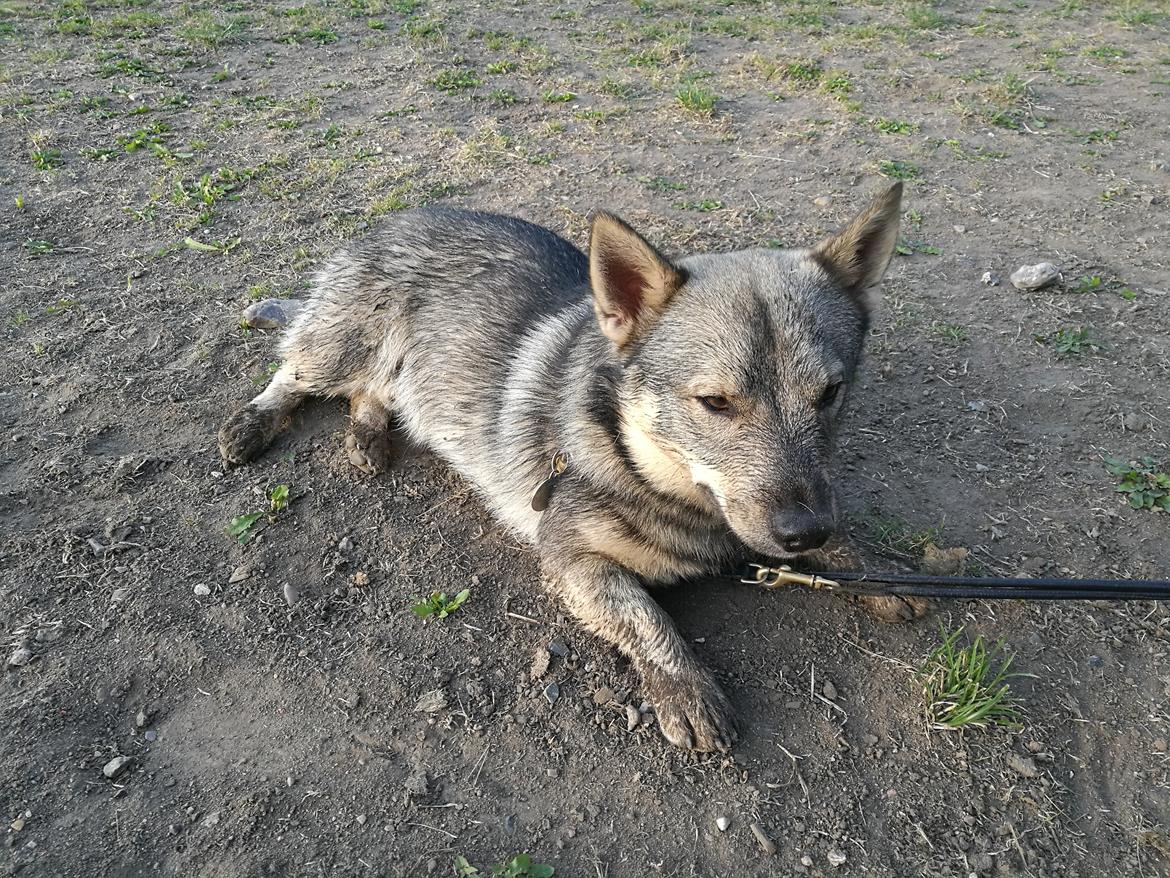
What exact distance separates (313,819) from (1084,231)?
692 centimetres

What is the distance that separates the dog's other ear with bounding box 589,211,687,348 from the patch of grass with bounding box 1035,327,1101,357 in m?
3.31

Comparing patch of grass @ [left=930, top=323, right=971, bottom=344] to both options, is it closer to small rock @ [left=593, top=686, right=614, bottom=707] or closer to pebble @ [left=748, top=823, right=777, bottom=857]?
small rock @ [left=593, top=686, right=614, bottom=707]

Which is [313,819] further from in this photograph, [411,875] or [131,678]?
[131,678]

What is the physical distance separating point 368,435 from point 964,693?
3.28 metres

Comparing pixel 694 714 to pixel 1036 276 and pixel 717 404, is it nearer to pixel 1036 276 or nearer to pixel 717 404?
pixel 717 404

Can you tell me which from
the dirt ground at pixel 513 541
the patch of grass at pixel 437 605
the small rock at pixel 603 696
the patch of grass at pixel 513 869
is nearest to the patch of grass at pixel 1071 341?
the dirt ground at pixel 513 541

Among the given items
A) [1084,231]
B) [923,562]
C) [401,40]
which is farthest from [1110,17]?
[923,562]

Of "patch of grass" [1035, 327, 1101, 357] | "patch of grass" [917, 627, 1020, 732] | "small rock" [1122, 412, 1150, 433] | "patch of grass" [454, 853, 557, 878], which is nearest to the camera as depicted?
"patch of grass" [454, 853, 557, 878]

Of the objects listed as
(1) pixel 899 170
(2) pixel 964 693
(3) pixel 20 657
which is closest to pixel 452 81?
(1) pixel 899 170

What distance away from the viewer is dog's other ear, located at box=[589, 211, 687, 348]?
9.19ft

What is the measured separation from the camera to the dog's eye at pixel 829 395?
282cm

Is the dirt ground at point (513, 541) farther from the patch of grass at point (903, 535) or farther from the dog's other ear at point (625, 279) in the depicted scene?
the dog's other ear at point (625, 279)

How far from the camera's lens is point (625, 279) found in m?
2.98

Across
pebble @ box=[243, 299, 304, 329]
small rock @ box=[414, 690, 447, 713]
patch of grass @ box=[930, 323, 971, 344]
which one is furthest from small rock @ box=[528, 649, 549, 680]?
patch of grass @ box=[930, 323, 971, 344]
